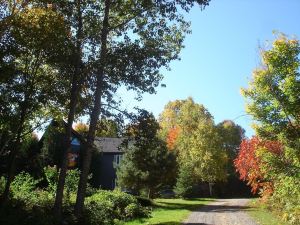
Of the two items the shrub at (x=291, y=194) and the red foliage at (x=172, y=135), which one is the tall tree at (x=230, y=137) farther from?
the shrub at (x=291, y=194)

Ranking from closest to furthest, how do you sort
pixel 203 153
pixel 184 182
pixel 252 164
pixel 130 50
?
pixel 130 50, pixel 252 164, pixel 184 182, pixel 203 153

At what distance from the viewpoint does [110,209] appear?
68.0 ft

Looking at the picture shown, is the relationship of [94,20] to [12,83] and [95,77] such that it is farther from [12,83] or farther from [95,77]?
[12,83]

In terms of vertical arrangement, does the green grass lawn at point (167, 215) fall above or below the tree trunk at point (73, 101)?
below

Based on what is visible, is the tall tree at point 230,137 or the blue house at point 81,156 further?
the tall tree at point 230,137

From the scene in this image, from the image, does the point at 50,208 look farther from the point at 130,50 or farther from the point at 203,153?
the point at 203,153

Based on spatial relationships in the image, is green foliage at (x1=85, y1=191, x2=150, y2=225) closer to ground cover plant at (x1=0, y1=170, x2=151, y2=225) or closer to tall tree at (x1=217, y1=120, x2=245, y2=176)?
ground cover plant at (x1=0, y1=170, x2=151, y2=225)

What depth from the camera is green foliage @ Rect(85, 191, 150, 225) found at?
56.6 feet

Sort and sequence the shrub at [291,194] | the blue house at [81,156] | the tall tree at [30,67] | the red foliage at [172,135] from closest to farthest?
the tall tree at [30,67] < the shrub at [291,194] < the blue house at [81,156] < the red foliage at [172,135]

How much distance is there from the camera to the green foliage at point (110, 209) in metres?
17.3

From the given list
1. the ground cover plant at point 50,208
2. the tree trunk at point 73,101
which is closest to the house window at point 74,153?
the ground cover plant at point 50,208

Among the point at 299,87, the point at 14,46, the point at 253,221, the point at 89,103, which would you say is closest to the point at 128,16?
the point at 89,103

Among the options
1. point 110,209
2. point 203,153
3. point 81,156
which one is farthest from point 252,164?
point 203,153

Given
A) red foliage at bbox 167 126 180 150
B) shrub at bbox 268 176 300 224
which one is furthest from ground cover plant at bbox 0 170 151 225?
red foliage at bbox 167 126 180 150
